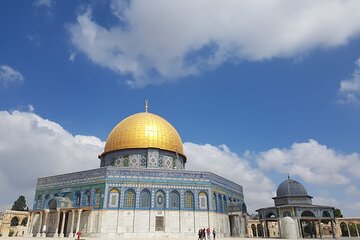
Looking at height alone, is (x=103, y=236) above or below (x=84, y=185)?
below

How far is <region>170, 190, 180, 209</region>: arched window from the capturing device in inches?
1146

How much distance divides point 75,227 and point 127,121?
43.2 feet

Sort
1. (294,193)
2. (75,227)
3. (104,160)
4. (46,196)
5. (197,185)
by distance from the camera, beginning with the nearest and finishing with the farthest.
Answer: (75,227)
(197,185)
(46,196)
(104,160)
(294,193)

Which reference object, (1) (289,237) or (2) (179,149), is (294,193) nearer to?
(1) (289,237)

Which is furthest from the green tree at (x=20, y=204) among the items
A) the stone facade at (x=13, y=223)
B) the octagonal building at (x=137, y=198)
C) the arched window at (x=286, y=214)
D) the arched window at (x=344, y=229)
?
the arched window at (x=344, y=229)

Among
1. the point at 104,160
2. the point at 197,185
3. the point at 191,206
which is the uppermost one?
the point at 104,160

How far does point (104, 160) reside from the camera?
116 ft

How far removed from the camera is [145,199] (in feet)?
94.3

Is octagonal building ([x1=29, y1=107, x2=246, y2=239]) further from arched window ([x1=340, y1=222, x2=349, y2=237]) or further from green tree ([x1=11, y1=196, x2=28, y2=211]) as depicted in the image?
green tree ([x1=11, y1=196, x2=28, y2=211])

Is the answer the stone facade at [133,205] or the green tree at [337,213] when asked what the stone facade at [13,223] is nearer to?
the stone facade at [133,205]

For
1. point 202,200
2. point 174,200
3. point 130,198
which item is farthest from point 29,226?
point 202,200

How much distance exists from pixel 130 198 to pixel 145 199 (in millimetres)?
1413

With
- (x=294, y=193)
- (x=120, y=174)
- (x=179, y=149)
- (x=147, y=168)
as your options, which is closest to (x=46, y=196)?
(x=120, y=174)

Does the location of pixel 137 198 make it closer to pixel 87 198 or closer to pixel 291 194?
pixel 87 198
